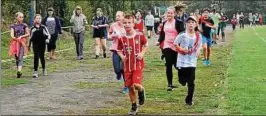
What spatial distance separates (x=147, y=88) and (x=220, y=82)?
185 centimetres

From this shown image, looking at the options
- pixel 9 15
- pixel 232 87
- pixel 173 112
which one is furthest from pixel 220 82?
pixel 9 15

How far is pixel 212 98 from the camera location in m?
12.2

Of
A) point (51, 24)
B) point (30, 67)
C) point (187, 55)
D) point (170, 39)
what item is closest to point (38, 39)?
point (30, 67)

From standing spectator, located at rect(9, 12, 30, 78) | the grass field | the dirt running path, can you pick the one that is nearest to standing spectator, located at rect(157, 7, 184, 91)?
the grass field

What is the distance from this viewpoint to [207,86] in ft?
46.5

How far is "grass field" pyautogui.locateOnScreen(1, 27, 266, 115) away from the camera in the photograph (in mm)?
10898

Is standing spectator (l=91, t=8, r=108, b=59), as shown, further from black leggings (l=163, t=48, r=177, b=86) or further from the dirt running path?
black leggings (l=163, t=48, r=177, b=86)

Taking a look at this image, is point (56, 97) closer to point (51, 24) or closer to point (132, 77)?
point (132, 77)

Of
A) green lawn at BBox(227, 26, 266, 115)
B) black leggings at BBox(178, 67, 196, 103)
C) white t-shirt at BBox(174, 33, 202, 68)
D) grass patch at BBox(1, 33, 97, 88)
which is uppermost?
white t-shirt at BBox(174, 33, 202, 68)

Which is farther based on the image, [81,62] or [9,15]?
[9,15]

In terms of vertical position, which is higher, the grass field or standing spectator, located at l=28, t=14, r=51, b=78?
standing spectator, located at l=28, t=14, r=51, b=78

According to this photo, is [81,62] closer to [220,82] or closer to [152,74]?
[152,74]

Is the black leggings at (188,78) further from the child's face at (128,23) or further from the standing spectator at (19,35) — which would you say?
the standing spectator at (19,35)

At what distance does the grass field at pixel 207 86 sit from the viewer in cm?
1090
